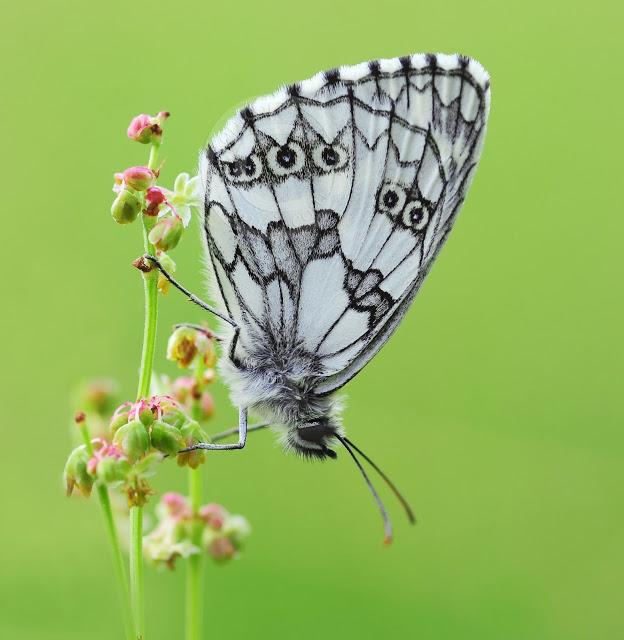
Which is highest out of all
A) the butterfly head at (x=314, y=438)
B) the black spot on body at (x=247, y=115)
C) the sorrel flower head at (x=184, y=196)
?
the black spot on body at (x=247, y=115)

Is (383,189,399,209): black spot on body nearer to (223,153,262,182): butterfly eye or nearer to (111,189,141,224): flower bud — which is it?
(223,153,262,182): butterfly eye

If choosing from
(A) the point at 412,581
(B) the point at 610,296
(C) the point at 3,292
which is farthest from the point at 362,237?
(B) the point at 610,296

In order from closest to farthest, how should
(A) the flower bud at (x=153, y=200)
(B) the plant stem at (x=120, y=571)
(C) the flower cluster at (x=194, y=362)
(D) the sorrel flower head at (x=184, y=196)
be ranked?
1. (B) the plant stem at (x=120, y=571)
2. (A) the flower bud at (x=153, y=200)
3. (D) the sorrel flower head at (x=184, y=196)
4. (C) the flower cluster at (x=194, y=362)

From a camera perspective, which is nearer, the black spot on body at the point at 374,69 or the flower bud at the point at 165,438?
the flower bud at the point at 165,438

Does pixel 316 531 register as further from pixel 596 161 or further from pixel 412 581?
pixel 596 161

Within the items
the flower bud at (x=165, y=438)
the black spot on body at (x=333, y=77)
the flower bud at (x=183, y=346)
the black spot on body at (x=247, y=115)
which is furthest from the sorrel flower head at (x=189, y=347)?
the black spot on body at (x=333, y=77)

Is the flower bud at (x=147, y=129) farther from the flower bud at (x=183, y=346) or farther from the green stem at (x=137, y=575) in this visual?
the green stem at (x=137, y=575)
